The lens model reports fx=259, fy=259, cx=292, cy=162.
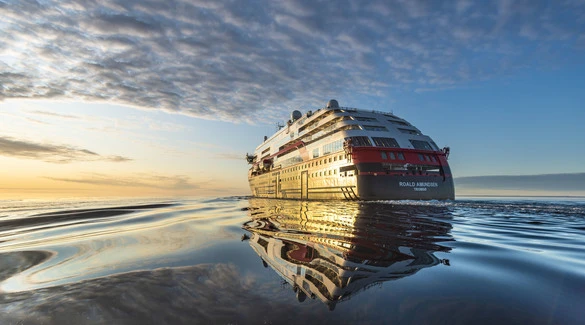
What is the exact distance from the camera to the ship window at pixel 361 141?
27656mm

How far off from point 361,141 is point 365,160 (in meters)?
2.90

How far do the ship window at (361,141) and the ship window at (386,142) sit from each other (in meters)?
0.83

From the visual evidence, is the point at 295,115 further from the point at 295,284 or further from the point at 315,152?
the point at 295,284

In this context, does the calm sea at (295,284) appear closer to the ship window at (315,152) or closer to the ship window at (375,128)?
the ship window at (375,128)

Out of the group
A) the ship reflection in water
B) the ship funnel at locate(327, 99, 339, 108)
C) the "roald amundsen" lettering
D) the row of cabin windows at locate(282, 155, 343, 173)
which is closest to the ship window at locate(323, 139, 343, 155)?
the row of cabin windows at locate(282, 155, 343, 173)

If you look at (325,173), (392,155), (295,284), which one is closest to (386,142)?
(392,155)

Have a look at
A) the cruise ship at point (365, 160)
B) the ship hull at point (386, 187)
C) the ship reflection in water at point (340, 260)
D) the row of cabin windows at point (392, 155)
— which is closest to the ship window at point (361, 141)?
the cruise ship at point (365, 160)

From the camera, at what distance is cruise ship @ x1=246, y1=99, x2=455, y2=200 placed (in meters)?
25.6

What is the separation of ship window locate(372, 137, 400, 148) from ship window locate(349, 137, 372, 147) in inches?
32.6

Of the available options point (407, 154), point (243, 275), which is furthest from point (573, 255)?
point (407, 154)

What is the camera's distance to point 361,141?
1106 inches

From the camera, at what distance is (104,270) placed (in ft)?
10.9

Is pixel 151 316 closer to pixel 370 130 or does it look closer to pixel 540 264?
pixel 540 264

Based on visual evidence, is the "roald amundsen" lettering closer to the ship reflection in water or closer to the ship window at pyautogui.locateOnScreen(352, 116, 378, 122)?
the ship window at pyautogui.locateOnScreen(352, 116, 378, 122)
